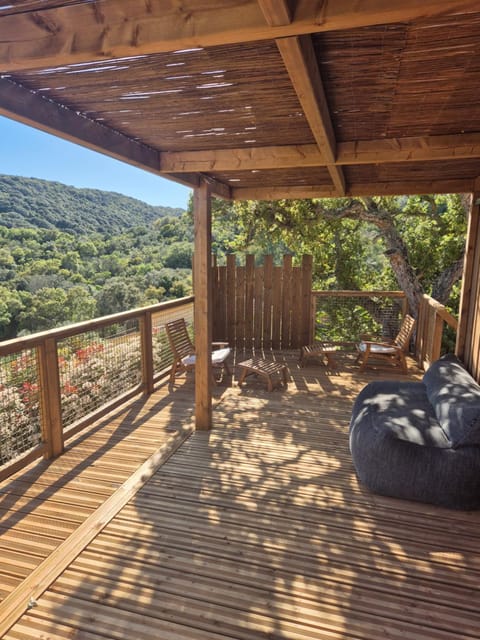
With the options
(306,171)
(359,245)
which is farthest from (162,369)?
(359,245)

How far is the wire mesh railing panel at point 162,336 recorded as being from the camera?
→ 5.32 metres

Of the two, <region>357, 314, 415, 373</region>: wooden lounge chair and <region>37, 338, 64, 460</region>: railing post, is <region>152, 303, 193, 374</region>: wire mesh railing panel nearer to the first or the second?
<region>37, 338, 64, 460</region>: railing post

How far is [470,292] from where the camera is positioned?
440cm

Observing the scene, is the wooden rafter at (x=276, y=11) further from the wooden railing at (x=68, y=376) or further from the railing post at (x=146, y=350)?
the railing post at (x=146, y=350)

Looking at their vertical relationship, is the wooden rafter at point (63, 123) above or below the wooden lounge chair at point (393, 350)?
above

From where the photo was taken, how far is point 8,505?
2.80 metres

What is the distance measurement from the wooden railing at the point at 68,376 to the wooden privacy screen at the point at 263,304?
172 cm

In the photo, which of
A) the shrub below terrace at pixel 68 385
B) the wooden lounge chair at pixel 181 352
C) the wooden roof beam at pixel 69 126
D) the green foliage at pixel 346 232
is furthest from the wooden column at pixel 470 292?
the green foliage at pixel 346 232

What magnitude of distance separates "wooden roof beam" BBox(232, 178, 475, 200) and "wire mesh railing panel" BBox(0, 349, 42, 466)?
9.61 ft

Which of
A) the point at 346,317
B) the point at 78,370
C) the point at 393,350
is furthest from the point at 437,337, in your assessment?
the point at 346,317

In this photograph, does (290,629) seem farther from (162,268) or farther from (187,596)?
(162,268)

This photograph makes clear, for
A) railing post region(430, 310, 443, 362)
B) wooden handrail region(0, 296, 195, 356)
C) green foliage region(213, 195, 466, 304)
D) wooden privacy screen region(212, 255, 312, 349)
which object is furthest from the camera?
green foliage region(213, 195, 466, 304)

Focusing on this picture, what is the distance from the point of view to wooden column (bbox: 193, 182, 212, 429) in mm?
3785

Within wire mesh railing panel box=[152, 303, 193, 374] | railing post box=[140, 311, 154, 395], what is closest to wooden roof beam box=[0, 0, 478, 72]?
railing post box=[140, 311, 154, 395]
